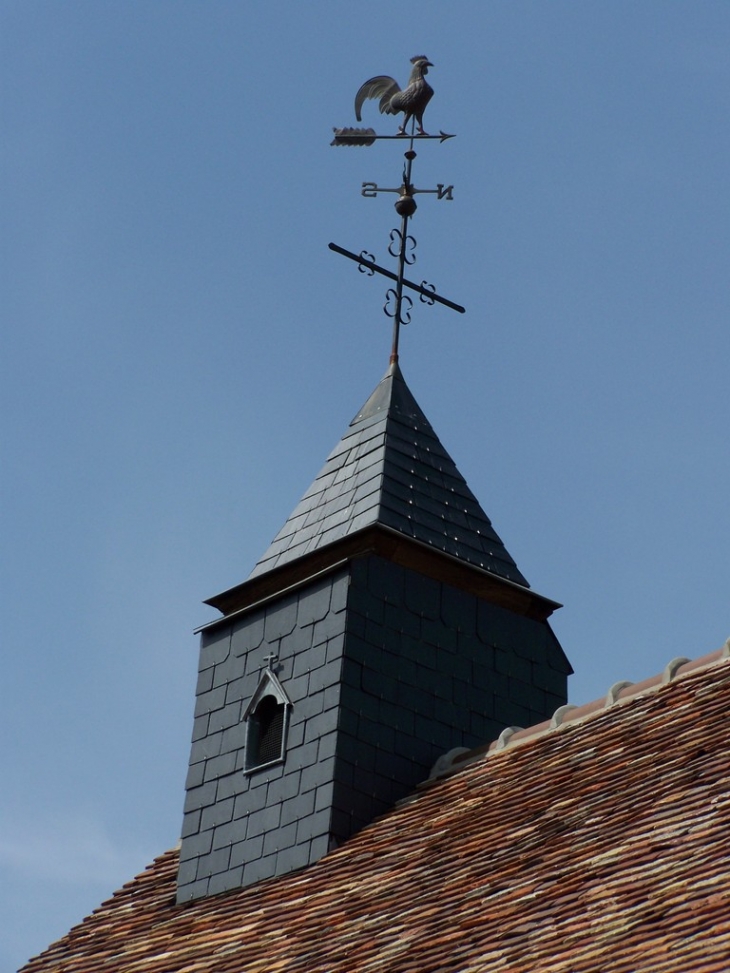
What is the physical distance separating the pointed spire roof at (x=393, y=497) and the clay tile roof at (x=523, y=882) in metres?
2.40

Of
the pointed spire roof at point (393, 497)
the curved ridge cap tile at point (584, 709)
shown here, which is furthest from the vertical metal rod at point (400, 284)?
the curved ridge cap tile at point (584, 709)

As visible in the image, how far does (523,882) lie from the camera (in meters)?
11.5

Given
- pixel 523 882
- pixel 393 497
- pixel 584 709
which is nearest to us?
pixel 523 882

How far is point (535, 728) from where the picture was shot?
14539 mm

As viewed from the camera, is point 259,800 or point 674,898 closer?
point 674,898

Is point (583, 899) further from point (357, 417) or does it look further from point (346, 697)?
point (357, 417)

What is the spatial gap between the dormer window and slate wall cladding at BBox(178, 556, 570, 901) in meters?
0.07

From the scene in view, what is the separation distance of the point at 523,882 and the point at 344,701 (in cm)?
415

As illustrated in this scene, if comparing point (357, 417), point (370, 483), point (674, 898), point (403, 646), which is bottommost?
point (674, 898)

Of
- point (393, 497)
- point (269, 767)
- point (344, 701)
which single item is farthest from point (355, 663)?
point (393, 497)

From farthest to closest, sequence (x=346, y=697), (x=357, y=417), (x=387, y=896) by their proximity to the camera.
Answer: (x=357, y=417) < (x=346, y=697) < (x=387, y=896)

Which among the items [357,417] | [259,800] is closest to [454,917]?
[259,800]

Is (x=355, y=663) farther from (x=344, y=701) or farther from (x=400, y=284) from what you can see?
(x=400, y=284)

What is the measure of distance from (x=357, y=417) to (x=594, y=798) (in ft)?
21.4
